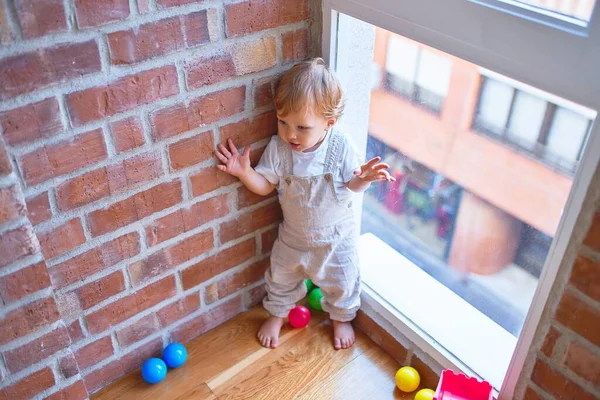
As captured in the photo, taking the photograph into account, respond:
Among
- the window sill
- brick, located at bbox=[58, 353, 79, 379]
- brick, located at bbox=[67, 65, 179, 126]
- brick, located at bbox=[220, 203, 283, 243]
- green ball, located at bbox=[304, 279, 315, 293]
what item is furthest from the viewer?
green ball, located at bbox=[304, 279, 315, 293]

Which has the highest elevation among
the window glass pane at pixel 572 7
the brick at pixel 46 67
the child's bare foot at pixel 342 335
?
the window glass pane at pixel 572 7

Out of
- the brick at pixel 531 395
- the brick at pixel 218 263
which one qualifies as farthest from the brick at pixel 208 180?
the brick at pixel 531 395

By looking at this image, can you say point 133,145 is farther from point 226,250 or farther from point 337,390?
point 337,390

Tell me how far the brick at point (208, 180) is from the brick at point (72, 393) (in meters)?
0.53

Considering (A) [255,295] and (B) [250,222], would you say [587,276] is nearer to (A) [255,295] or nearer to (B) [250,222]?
(B) [250,222]

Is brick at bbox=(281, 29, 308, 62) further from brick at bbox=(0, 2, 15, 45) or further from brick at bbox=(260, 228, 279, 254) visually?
brick at bbox=(0, 2, 15, 45)

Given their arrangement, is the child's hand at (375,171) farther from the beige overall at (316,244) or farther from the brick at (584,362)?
the brick at (584,362)

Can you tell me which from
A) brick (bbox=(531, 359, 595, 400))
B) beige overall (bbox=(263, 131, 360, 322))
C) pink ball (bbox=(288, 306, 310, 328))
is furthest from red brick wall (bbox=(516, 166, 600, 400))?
pink ball (bbox=(288, 306, 310, 328))

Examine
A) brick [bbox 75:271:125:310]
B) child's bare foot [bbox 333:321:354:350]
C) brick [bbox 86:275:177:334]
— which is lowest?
child's bare foot [bbox 333:321:354:350]

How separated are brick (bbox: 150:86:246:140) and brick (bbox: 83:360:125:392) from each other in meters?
0.68

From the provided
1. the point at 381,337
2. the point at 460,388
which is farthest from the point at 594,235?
the point at 381,337

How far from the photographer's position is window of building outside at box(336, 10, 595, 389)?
1222 millimetres

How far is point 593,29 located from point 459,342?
3.01ft

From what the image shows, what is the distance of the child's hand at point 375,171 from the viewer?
1.36m
